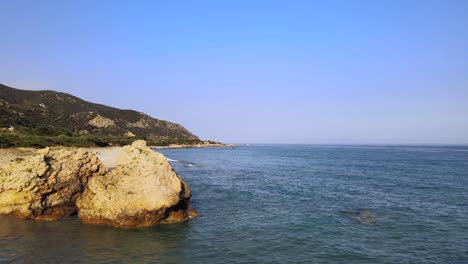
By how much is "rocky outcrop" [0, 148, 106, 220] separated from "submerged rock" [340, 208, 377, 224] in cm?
2181

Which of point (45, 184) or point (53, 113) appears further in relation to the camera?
point (53, 113)

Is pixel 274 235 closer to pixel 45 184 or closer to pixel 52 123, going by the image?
pixel 45 184

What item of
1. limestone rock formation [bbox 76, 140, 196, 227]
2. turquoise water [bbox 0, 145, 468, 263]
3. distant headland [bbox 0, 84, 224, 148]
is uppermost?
distant headland [bbox 0, 84, 224, 148]

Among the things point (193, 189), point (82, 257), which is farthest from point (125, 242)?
point (193, 189)

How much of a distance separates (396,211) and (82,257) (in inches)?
1009

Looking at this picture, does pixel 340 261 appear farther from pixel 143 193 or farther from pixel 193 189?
pixel 193 189

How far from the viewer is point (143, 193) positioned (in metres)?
23.8

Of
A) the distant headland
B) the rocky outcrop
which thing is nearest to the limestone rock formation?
the rocky outcrop

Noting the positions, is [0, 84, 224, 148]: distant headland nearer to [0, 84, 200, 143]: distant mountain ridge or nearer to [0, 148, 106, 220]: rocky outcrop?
[0, 84, 200, 143]: distant mountain ridge

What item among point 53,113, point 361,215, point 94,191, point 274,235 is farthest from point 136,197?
point 53,113

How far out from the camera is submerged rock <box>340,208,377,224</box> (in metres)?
25.7

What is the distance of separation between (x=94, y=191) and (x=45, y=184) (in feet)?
13.0

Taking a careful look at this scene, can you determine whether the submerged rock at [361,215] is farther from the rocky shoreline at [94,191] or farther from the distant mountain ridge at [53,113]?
the distant mountain ridge at [53,113]

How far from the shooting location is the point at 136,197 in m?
23.5
